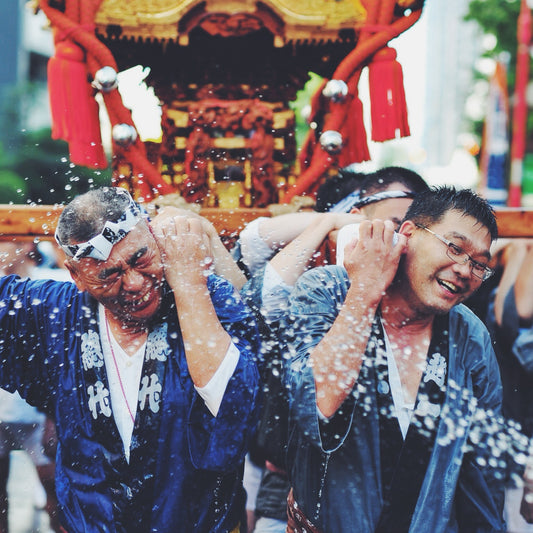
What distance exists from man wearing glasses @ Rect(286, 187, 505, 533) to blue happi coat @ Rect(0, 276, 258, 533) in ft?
0.65

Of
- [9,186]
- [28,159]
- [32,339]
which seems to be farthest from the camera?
[28,159]

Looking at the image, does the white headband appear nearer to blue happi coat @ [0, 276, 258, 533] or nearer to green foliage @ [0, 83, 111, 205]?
blue happi coat @ [0, 276, 258, 533]

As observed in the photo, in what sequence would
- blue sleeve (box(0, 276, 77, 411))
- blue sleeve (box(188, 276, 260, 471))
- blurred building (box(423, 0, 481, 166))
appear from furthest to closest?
blurred building (box(423, 0, 481, 166))
blue sleeve (box(0, 276, 77, 411))
blue sleeve (box(188, 276, 260, 471))

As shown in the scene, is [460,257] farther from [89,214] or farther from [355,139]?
[355,139]

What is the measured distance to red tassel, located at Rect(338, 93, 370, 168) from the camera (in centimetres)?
377

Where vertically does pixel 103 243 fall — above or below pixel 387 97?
below

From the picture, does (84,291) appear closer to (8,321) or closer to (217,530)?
(8,321)

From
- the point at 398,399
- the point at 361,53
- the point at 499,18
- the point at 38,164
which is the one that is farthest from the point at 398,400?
the point at 38,164

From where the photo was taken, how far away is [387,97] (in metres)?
3.36

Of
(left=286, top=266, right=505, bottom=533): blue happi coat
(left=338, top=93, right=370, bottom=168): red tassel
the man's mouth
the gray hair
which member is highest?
(left=338, top=93, right=370, bottom=168): red tassel

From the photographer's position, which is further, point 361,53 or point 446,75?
point 446,75

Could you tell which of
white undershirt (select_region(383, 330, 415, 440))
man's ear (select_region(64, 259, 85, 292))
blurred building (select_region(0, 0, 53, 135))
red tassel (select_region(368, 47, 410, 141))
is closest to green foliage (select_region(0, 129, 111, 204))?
blurred building (select_region(0, 0, 53, 135))

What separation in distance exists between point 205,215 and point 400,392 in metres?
1.52

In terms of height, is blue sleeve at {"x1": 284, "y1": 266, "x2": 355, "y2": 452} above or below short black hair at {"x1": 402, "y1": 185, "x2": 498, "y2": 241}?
below
